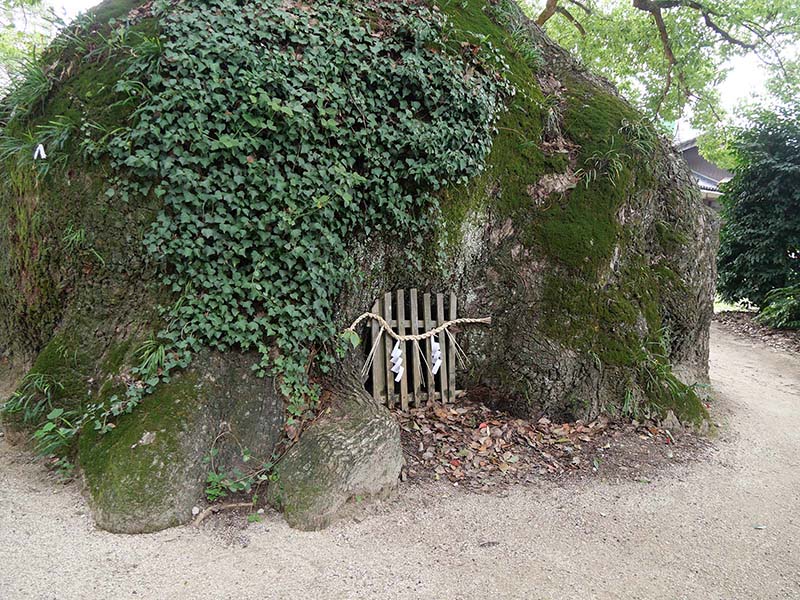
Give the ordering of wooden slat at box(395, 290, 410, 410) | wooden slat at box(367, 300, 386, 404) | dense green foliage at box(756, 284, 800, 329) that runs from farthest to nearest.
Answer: dense green foliage at box(756, 284, 800, 329) → wooden slat at box(395, 290, 410, 410) → wooden slat at box(367, 300, 386, 404)

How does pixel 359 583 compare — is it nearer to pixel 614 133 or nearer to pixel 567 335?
pixel 567 335

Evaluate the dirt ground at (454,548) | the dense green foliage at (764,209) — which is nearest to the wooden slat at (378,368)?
the dirt ground at (454,548)

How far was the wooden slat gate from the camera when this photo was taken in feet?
16.4

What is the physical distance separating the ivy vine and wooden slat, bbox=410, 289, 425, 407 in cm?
83

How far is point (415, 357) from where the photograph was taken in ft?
16.8

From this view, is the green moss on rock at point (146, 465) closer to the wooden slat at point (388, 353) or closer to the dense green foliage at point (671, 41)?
the wooden slat at point (388, 353)

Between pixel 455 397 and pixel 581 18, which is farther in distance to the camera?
pixel 581 18

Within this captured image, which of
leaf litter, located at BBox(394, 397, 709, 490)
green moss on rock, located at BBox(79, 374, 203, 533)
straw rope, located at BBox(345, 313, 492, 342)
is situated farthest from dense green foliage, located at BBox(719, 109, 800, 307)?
green moss on rock, located at BBox(79, 374, 203, 533)

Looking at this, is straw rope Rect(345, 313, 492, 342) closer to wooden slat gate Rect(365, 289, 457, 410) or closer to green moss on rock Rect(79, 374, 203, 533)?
wooden slat gate Rect(365, 289, 457, 410)

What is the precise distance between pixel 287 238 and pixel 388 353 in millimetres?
1577

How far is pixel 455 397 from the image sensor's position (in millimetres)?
5367

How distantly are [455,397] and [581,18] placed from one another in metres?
13.8

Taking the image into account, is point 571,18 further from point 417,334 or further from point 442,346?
point 417,334

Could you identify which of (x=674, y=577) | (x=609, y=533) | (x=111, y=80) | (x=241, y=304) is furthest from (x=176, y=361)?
(x=674, y=577)
